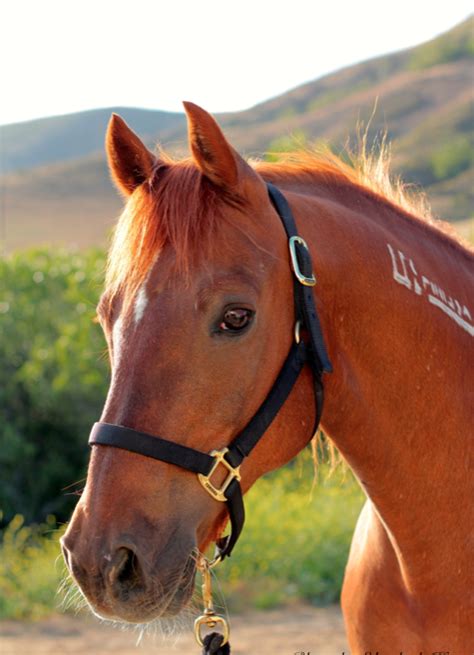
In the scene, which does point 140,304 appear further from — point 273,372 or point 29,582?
point 29,582

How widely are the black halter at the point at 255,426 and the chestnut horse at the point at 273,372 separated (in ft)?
0.08

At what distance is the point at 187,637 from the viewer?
21.6 ft

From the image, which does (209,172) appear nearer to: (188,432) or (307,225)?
(307,225)

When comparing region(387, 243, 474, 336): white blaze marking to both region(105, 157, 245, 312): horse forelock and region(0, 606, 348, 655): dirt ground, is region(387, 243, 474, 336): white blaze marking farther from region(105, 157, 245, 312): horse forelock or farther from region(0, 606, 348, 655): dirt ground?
region(0, 606, 348, 655): dirt ground

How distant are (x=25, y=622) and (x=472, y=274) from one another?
5.72 meters

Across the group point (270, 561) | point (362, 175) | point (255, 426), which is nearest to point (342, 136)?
point (270, 561)

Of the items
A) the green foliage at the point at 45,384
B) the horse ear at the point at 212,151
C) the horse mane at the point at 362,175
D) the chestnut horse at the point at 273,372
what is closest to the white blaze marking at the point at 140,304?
the chestnut horse at the point at 273,372

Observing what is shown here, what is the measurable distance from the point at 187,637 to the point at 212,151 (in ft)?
17.7

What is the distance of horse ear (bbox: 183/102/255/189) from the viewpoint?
2059 mm

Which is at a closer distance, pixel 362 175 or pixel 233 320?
pixel 233 320

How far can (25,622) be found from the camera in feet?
22.7

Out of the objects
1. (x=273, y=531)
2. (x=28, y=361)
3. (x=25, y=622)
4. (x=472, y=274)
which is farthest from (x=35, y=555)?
(x=472, y=274)

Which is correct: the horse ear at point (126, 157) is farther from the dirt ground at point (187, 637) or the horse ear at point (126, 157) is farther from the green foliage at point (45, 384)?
the green foliage at point (45, 384)

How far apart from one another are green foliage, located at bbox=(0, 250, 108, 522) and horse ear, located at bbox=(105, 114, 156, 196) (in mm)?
8820
